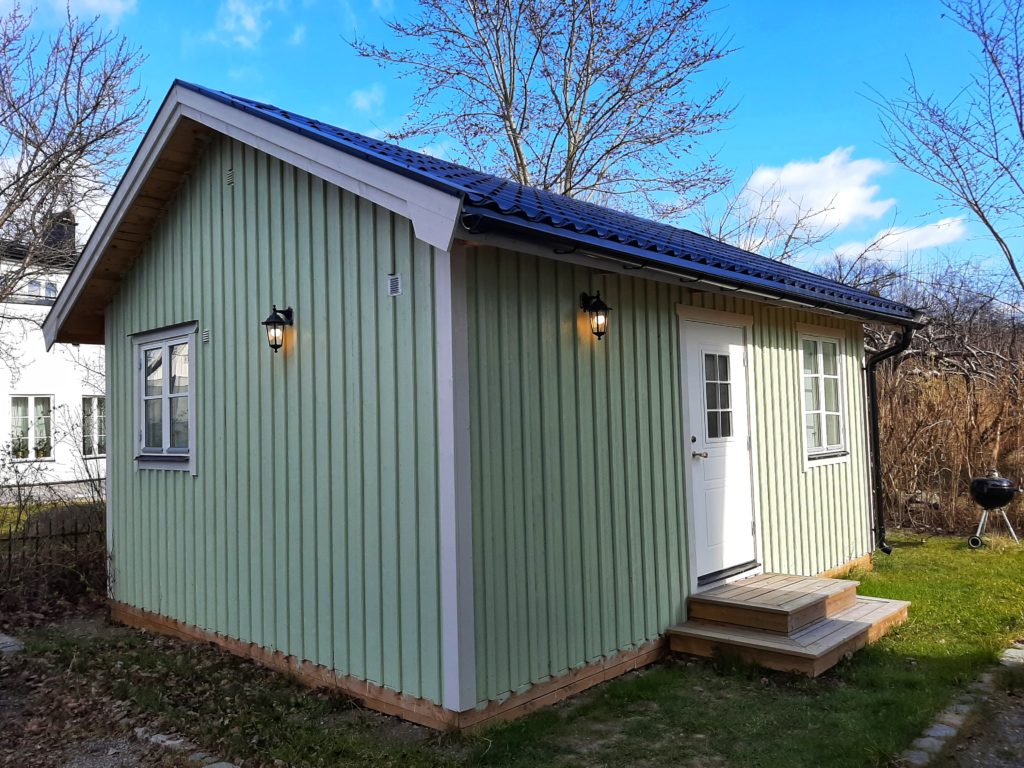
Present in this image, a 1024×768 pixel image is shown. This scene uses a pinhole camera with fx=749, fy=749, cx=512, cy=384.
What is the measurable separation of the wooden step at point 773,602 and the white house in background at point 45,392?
48.5ft

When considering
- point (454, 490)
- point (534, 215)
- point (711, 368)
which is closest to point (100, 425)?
point (711, 368)

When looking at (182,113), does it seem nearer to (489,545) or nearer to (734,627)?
(489,545)

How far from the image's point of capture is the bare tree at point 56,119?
42.3 ft

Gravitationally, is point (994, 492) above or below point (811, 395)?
below

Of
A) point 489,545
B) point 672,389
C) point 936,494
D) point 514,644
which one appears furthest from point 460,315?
point 936,494

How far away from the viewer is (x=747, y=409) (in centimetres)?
624

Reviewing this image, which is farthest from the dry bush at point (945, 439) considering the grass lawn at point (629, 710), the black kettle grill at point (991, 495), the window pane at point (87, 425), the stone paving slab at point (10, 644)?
the window pane at point (87, 425)

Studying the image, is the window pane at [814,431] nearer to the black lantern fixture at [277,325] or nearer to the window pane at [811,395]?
the window pane at [811,395]

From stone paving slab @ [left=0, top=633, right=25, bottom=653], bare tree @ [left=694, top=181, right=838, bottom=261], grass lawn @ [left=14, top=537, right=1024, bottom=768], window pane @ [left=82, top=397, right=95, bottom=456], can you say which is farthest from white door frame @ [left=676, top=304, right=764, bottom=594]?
window pane @ [left=82, top=397, right=95, bottom=456]

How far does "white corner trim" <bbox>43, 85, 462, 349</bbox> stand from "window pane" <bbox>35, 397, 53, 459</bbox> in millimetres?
11713

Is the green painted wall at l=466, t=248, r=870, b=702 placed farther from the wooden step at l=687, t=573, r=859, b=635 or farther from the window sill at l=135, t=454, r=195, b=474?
the window sill at l=135, t=454, r=195, b=474

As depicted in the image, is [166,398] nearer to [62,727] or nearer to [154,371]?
[154,371]

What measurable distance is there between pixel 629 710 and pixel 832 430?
179 inches

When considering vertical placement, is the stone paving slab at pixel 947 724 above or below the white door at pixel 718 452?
below
